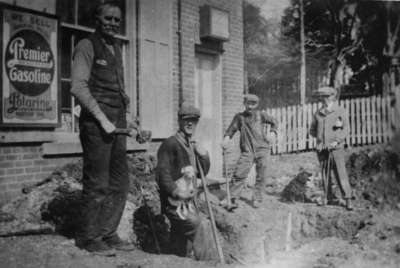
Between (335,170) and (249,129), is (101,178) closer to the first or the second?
(249,129)

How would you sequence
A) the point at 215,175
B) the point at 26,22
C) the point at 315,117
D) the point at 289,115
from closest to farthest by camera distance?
the point at 26,22 → the point at 315,117 → the point at 215,175 → the point at 289,115

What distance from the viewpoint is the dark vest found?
132 inches

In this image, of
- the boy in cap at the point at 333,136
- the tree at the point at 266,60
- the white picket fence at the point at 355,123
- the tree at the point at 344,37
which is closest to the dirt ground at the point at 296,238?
the boy in cap at the point at 333,136

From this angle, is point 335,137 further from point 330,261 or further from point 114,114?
point 114,114

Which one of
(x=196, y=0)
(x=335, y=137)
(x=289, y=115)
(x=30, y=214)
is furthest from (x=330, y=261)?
(x=289, y=115)

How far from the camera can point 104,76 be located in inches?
133

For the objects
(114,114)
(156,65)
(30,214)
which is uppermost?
(156,65)

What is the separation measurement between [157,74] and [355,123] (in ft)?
24.1

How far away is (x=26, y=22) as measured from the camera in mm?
4547

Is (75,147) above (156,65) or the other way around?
the other way around

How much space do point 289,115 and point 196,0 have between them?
6642mm

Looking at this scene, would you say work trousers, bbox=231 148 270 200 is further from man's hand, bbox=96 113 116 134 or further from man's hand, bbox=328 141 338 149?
man's hand, bbox=96 113 116 134

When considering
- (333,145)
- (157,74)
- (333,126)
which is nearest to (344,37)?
(333,126)

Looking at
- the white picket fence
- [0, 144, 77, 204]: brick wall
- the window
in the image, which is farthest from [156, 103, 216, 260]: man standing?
the white picket fence
